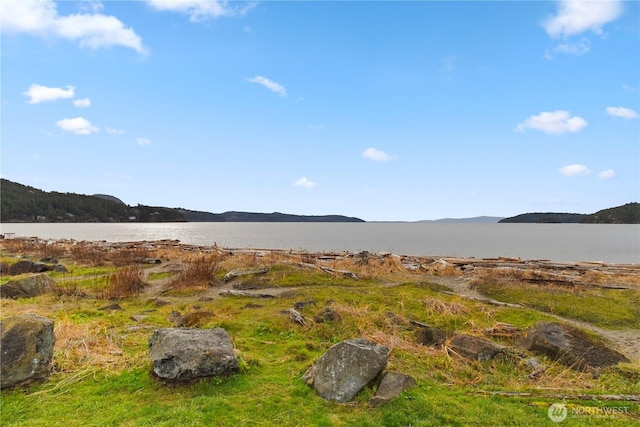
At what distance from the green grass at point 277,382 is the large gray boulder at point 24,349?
31cm

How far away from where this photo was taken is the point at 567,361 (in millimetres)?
9641

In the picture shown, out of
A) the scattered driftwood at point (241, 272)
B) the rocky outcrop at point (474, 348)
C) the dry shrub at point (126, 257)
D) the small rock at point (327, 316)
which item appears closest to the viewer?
the rocky outcrop at point (474, 348)

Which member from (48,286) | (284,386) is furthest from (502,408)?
(48,286)

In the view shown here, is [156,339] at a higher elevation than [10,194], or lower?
lower

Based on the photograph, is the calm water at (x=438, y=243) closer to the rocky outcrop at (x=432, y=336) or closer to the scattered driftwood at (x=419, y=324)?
the scattered driftwood at (x=419, y=324)

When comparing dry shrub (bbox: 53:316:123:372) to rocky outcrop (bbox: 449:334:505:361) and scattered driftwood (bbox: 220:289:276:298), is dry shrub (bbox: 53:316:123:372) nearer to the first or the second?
scattered driftwood (bbox: 220:289:276:298)

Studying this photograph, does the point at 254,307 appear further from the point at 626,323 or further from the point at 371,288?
the point at 626,323

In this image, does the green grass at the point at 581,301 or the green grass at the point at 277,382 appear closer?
the green grass at the point at 277,382

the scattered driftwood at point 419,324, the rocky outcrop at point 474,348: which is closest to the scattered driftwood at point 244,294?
the scattered driftwood at point 419,324

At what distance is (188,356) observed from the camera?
8.09 meters

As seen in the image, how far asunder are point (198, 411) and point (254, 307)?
8.89 m

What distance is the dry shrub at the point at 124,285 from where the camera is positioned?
17.9 meters

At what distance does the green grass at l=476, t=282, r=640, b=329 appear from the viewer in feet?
49.0

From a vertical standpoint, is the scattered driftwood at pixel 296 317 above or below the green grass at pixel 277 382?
above
